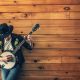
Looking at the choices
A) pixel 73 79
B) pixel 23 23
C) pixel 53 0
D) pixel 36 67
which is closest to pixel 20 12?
pixel 23 23

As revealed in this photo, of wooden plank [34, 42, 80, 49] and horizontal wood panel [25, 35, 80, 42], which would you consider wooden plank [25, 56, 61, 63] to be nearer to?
wooden plank [34, 42, 80, 49]

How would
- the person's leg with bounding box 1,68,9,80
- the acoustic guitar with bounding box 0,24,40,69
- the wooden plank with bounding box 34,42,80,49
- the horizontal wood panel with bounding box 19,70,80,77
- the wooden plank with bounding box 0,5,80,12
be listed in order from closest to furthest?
the acoustic guitar with bounding box 0,24,40,69 < the person's leg with bounding box 1,68,9,80 < the wooden plank with bounding box 0,5,80,12 < the wooden plank with bounding box 34,42,80,49 < the horizontal wood panel with bounding box 19,70,80,77

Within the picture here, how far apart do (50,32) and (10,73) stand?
960mm

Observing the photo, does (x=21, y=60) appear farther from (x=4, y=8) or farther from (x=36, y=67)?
(x=4, y=8)

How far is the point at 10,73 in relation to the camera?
6098 mm

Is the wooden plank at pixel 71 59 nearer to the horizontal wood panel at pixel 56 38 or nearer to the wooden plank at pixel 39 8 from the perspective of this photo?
the horizontal wood panel at pixel 56 38

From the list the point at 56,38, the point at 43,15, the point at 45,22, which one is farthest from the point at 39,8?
the point at 56,38

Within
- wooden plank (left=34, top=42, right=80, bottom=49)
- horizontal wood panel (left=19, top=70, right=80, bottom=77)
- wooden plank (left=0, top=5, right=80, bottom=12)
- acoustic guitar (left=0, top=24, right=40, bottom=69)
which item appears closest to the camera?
acoustic guitar (left=0, top=24, right=40, bottom=69)

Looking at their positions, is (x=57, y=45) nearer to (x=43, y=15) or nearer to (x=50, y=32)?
Result: (x=50, y=32)

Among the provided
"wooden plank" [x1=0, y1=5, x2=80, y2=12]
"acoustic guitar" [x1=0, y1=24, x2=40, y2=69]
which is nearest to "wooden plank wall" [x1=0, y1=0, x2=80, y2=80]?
"wooden plank" [x1=0, y1=5, x2=80, y2=12]

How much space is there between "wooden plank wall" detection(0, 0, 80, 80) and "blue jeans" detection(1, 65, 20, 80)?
37 centimetres

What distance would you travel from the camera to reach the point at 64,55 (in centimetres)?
641

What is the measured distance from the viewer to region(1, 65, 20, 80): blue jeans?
609 centimetres

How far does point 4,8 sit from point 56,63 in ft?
4.16
